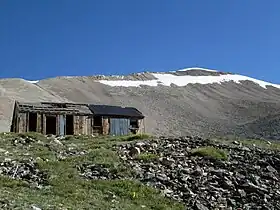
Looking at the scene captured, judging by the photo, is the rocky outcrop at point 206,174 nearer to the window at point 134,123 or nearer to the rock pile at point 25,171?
the rock pile at point 25,171

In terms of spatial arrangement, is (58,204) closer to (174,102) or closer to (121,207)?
(121,207)

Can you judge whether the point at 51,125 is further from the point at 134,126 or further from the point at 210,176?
the point at 210,176

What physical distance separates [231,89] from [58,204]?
409 ft

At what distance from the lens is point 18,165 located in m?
17.9

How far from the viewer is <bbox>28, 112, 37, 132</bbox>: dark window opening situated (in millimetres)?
43688

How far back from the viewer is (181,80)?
138250 mm

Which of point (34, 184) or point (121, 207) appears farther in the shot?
point (34, 184)

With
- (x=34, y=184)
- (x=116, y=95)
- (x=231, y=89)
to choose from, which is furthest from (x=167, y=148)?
(x=231, y=89)

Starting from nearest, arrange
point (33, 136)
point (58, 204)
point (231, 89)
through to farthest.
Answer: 1. point (58, 204)
2. point (33, 136)
3. point (231, 89)

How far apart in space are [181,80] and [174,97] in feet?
75.9

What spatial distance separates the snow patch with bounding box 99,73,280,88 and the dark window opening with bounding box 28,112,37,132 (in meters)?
78.6

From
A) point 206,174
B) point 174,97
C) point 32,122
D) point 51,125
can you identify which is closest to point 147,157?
point 206,174

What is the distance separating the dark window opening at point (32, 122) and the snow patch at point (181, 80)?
78616 millimetres

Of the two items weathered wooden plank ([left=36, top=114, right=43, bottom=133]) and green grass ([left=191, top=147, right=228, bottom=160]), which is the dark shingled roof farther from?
green grass ([left=191, top=147, right=228, bottom=160])
